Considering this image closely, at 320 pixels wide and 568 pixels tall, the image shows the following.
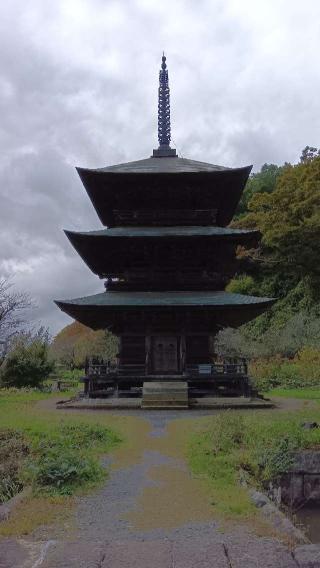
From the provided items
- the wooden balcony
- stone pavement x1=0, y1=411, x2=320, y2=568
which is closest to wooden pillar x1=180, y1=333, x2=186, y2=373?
the wooden balcony

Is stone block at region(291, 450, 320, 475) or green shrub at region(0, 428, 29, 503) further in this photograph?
stone block at region(291, 450, 320, 475)

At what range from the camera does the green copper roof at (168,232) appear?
23047mm

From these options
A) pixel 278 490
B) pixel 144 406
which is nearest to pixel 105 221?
pixel 144 406

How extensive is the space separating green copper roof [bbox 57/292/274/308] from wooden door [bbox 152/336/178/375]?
2.09 metres

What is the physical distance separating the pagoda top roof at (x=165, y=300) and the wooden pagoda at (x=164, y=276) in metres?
0.04

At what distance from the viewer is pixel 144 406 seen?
2058 centimetres

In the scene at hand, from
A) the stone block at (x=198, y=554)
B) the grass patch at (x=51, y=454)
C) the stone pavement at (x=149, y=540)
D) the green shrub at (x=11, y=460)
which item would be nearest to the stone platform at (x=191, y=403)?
the grass patch at (x=51, y=454)

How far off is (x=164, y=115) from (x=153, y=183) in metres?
8.95

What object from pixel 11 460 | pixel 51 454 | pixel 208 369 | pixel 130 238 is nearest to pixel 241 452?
pixel 51 454

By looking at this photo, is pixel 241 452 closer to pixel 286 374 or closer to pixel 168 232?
pixel 168 232

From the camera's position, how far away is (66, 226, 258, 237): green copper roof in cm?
2305

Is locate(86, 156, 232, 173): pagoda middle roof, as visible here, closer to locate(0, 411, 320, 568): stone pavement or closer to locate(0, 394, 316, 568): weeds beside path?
locate(0, 394, 316, 568): weeds beside path

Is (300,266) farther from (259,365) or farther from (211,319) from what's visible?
(211,319)

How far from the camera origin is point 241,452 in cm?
1134
